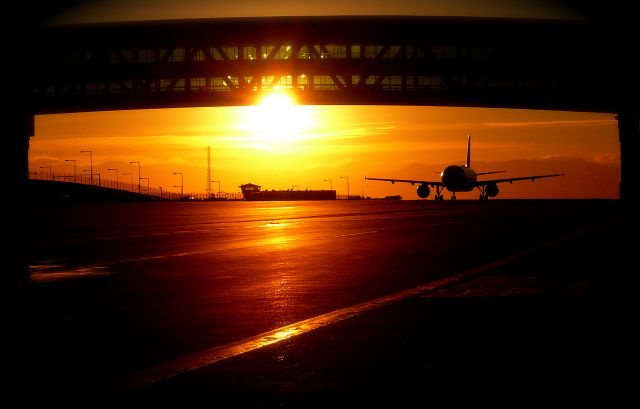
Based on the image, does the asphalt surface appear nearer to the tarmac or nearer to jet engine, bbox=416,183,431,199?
the tarmac

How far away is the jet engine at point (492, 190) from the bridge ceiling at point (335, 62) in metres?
29.8

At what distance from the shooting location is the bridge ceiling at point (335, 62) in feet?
168

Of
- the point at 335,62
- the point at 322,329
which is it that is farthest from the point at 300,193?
the point at 322,329

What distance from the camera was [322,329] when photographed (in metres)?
6.82

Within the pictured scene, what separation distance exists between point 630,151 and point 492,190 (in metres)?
36.4

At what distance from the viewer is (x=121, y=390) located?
467 centimetres

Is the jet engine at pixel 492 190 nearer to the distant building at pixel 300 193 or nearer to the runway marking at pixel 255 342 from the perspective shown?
the runway marking at pixel 255 342

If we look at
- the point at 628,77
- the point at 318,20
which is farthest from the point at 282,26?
the point at 628,77

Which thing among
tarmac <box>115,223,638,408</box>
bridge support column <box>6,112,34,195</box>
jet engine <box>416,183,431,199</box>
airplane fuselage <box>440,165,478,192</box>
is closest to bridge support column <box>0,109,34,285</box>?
bridge support column <box>6,112,34,195</box>

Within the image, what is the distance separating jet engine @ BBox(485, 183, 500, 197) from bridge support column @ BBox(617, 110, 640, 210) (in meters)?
35.2

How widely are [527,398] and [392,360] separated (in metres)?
1.23

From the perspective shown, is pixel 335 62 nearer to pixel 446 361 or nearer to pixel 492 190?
pixel 492 190

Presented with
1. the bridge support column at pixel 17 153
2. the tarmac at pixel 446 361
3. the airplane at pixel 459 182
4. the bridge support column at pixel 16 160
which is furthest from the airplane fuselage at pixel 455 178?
the tarmac at pixel 446 361

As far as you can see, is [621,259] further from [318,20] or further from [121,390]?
[318,20]
